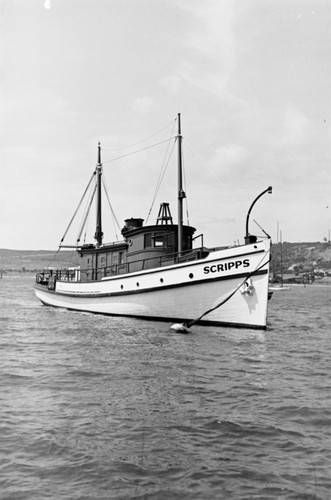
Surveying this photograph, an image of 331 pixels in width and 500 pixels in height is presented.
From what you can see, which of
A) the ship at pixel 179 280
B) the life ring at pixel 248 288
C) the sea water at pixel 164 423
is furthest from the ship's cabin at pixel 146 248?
the sea water at pixel 164 423

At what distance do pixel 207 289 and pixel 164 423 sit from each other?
439 inches

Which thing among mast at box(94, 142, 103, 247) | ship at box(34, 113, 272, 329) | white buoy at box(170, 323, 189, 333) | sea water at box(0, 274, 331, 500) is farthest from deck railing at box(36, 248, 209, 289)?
sea water at box(0, 274, 331, 500)

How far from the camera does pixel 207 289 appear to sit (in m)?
17.6

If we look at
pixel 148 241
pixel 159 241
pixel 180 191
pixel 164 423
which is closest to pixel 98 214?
pixel 148 241

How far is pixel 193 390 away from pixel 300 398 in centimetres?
208

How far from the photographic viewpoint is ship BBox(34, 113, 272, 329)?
1695cm

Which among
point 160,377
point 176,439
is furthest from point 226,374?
point 176,439

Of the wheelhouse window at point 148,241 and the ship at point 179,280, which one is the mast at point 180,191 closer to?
the ship at point 179,280

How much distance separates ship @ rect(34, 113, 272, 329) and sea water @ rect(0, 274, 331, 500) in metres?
4.24

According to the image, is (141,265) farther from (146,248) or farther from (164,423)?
(164,423)

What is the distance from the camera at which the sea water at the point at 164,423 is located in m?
4.83

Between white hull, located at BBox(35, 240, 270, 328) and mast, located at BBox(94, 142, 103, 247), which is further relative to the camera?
mast, located at BBox(94, 142, 103, 247)

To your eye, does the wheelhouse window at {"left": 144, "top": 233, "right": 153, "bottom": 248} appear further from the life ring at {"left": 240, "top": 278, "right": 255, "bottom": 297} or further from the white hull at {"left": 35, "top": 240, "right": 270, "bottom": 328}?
the life ring at {"left": 240, "top": 278, "right": 255, "bottom": 297}

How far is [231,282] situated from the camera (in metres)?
17.1
